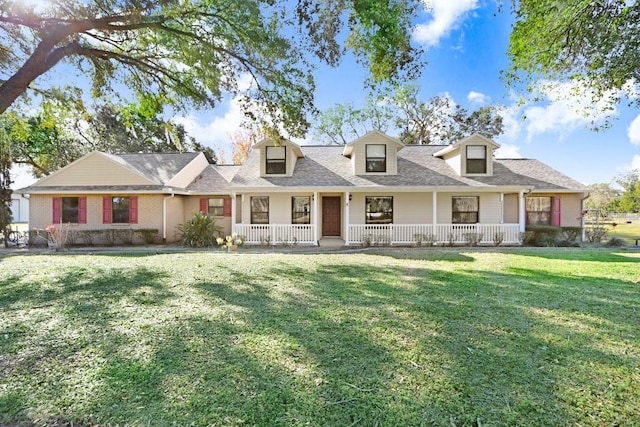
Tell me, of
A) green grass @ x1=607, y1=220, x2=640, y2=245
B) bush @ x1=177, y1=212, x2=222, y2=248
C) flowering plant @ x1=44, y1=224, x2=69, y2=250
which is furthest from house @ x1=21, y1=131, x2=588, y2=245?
green grass @ x1=607, y1=220, x2=640, y2=245

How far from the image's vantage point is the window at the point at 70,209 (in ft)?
54.3

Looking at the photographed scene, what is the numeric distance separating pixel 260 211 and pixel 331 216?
3.52 m

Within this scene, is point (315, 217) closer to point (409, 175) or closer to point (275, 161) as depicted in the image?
point (275, 161)

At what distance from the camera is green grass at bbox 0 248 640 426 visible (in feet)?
8.89

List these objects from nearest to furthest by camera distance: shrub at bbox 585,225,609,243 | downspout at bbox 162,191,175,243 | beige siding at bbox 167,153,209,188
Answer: shrub at bbox 585,225,609,243, downspout at bbox 162,191,175,243, beige siding at bbox 167,153,209,188

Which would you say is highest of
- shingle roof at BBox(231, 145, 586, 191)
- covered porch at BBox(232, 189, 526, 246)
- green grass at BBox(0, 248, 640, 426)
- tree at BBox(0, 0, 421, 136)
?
tree at BBox(0, 0, 421, 136)

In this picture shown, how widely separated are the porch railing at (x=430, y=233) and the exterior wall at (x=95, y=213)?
384 inches

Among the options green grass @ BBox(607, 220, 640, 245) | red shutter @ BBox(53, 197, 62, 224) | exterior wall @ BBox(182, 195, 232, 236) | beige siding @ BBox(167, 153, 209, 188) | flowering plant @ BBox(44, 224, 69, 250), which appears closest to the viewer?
flowering plant @ BBox(44, 224, 69, 250)

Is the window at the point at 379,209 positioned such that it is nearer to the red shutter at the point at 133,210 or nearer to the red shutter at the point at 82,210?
the red shutter at the point at 133,210

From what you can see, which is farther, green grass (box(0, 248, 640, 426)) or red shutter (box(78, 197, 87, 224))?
red shutter (box(78, 197, 87, 224))

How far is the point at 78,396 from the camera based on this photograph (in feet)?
9.55

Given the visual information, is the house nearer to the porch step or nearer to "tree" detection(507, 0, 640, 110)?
the porch step

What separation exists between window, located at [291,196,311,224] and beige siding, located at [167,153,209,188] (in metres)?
6.23

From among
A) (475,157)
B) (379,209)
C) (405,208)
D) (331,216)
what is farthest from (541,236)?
(331,216)
